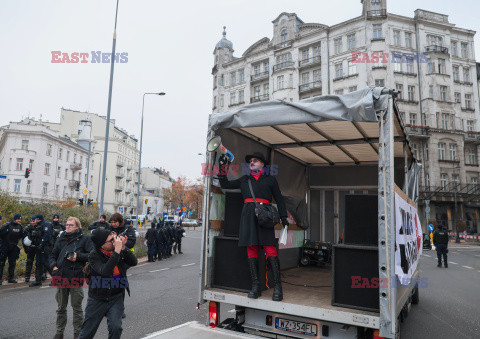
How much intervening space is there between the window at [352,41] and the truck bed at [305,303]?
Result: 39.4m

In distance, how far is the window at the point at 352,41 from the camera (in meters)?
39.9

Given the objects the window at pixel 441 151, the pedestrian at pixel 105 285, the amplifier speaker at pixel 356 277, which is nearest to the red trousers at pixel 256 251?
the amplifier speaker at pixel 356 277

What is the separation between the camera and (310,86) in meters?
43.1

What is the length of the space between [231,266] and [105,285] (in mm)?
1554

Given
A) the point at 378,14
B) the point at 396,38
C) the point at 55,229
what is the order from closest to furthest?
the point at 55,229 < the point at 378,14 < the point at 396,38

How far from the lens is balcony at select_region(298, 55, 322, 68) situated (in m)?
42.5

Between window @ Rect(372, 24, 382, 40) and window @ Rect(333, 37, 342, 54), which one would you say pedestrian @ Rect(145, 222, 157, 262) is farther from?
window @ Rect(372, 24, 382, 40)

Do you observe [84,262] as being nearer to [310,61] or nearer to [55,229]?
[55,229]

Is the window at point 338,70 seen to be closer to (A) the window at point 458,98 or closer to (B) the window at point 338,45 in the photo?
(B) the window at point 338,45

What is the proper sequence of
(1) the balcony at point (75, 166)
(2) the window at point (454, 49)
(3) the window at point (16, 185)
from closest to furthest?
1. (2) the window at point (454, 49)
2. (3) the window at point (16, 185)
3. (1) the balcony at point (75, 166)

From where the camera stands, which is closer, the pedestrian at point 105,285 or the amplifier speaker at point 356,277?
the amplifier speaker at point 356,277

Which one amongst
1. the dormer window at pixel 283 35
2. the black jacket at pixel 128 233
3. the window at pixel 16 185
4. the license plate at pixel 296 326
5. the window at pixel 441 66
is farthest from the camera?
the window at pixel 16 185

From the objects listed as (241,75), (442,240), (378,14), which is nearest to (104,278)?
(442,240)

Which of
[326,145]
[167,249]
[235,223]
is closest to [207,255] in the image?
[235,223]
